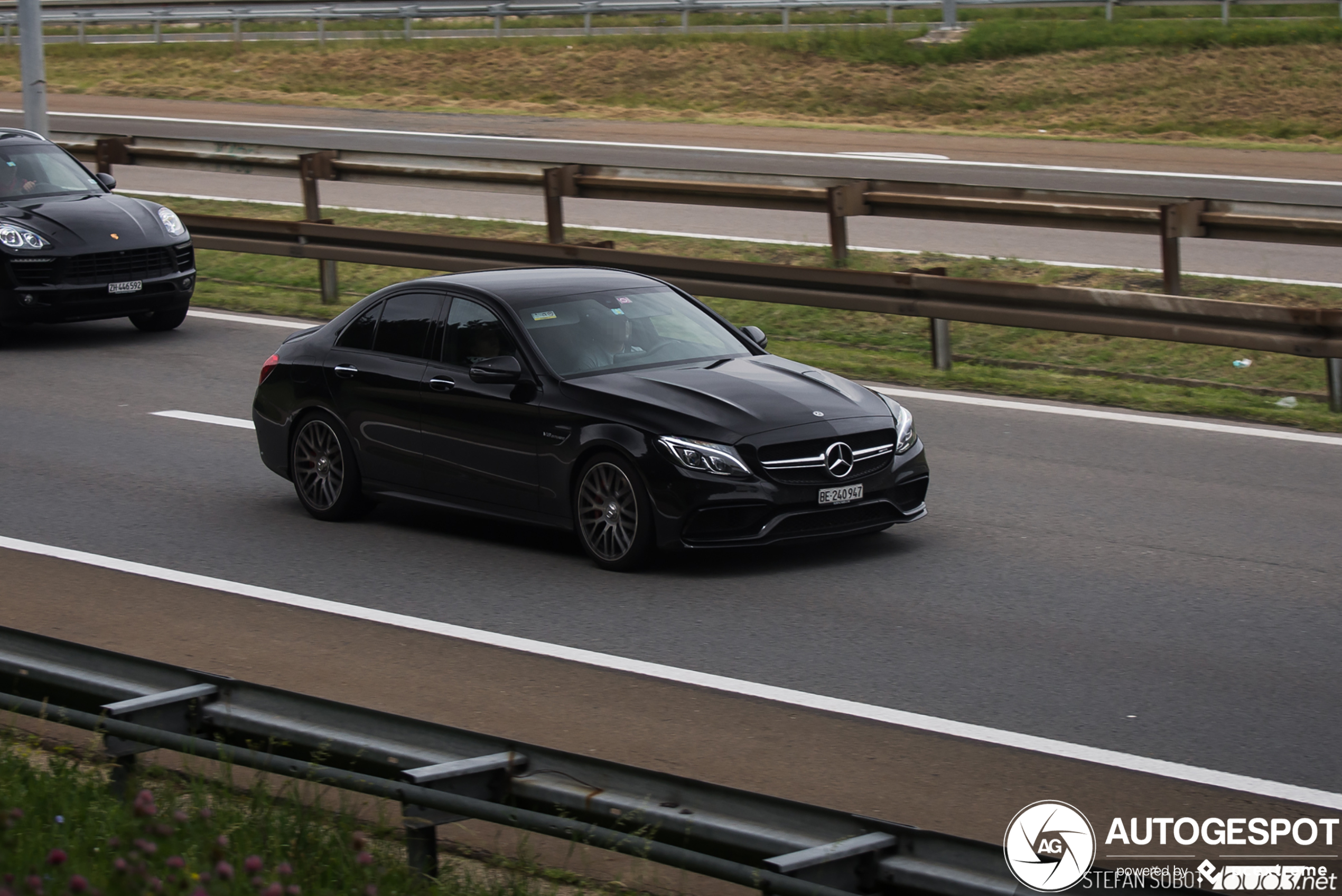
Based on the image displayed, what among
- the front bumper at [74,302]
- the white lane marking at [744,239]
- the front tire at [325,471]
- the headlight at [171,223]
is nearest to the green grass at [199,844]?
the front tire at [325,471]

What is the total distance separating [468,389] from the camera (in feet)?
32.0

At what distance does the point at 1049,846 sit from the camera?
518cm

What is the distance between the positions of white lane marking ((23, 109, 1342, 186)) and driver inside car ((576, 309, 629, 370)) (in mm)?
17074

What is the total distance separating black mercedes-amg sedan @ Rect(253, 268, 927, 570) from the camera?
883 cm

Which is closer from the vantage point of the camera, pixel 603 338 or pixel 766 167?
pixel 603 338

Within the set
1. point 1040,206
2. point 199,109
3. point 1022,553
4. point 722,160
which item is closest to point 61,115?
point 199,109

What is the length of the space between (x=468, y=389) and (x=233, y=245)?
33.6 ft

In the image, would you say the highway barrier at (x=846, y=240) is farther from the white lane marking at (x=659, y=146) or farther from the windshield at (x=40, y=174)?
the white lane marking at (x=659, y=146)

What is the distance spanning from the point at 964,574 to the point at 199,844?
192 inches

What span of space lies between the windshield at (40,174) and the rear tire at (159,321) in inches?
52.3

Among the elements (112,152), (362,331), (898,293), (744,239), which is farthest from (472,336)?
(112,152)

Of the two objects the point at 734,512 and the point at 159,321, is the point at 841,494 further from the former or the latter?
the point at 159,321

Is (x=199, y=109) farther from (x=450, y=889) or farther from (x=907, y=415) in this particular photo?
(x=450, y=889)

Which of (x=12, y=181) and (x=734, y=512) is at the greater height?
(x=12, y=181)
